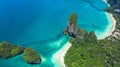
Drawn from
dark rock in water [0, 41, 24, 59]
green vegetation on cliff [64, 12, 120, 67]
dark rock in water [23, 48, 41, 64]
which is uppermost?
dark rock in water [0, 41, 24, 59]

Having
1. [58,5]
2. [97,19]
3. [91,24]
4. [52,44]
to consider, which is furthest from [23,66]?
[58,5]

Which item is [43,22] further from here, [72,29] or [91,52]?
[91,52]

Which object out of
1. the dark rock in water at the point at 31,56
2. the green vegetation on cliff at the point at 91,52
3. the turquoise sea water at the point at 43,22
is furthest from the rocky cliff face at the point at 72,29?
the dark rock in water at the point at 31,56

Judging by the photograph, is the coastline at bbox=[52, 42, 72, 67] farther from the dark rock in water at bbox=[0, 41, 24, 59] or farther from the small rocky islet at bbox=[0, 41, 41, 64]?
the dark rock in water at bbox=[0, 41, 24, 59]

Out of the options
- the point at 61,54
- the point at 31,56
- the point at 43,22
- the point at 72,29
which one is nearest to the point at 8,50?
the point at 31,56

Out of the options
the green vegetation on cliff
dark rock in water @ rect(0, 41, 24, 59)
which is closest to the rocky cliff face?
the green vegetation on cliff

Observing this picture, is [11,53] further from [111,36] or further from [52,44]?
[111,36]

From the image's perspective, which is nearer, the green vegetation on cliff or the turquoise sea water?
the green vegetation on cliff
